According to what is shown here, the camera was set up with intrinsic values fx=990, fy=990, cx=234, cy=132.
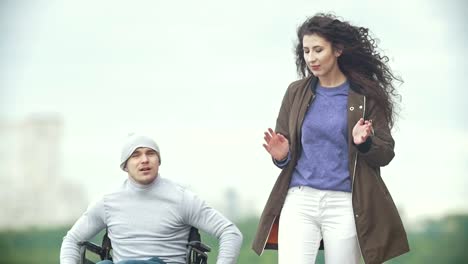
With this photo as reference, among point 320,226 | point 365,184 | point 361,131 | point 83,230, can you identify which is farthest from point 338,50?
point 83,230

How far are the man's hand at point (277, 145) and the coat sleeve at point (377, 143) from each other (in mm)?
315

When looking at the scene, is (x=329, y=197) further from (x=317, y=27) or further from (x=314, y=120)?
(x=317, y=27)

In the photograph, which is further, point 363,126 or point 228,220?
point 228,220

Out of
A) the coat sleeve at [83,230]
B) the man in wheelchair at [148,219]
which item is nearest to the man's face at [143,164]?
the man in wheelchair at [148,219]

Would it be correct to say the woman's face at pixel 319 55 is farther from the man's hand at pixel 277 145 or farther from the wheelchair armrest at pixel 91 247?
the wheelchair armrest at pixel 91 247

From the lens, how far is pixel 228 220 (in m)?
4.19

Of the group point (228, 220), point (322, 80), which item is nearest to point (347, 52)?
point (322, 80)

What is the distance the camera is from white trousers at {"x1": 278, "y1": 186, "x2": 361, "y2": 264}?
3998mm

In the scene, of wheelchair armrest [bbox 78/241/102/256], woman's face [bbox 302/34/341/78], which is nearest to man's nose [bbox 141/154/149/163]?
wheelchair armrest [bbox 78/241/102/256]

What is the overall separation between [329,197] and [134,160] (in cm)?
84

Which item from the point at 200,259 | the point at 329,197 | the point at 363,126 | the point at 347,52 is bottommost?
the point at 200,259

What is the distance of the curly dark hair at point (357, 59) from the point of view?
4.12 m

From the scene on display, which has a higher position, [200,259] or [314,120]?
[314,120]

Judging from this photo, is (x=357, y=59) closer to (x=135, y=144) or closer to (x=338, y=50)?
(x=338, y=50)
